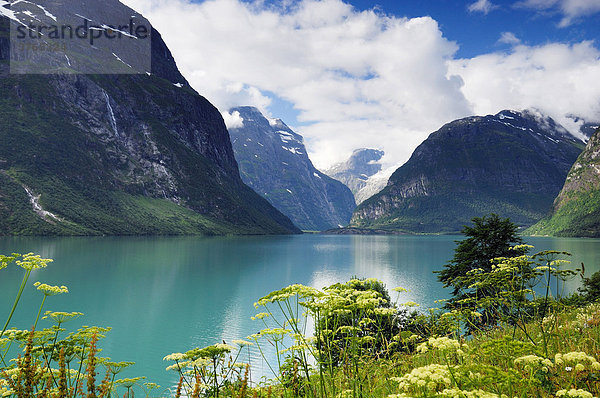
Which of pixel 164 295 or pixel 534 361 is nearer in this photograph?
pixel 534 361

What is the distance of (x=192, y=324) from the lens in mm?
36500

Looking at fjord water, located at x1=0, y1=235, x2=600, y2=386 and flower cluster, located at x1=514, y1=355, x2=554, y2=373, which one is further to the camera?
fjord water, located at x1=0, y1=235, x2=600, y2=386

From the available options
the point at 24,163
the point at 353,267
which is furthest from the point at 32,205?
the point at 353,267

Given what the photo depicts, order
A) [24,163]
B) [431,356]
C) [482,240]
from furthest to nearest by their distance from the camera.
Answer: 1. [24,163]
2. [482,240]
3. [431,356]

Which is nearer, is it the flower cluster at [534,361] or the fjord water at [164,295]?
the flower cluster at [534,361]

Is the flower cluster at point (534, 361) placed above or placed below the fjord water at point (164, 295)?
above

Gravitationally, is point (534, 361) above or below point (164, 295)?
above

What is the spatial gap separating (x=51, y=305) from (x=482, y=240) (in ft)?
154

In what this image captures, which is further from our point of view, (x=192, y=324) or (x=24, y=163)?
(x=24, y=163)

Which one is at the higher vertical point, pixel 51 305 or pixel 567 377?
pixel 567 377

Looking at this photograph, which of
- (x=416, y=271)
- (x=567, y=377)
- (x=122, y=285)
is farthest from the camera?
(x=416, y=271)

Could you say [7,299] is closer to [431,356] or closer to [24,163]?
[431,356]

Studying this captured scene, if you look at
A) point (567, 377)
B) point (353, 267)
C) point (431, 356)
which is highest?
point (567, 377)

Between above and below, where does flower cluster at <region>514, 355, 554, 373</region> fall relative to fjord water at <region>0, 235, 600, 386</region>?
above
